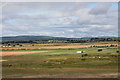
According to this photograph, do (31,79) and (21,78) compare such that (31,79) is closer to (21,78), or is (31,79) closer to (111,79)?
(21,78)

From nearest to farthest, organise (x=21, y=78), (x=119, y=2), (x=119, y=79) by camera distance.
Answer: (x=119, y=79) → (x=21, y=78) → (x=119, y=2)

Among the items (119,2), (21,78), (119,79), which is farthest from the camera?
(119,2)

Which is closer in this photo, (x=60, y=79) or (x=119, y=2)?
(x=60, y=79)

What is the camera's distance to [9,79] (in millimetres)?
21750

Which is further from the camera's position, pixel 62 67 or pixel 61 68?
pixel 62 67

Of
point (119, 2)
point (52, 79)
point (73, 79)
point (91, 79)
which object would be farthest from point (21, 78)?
point (119, 2)

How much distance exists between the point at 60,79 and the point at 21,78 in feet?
14.9

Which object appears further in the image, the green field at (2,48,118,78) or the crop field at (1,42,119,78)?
the green field at (2,48,118,78)

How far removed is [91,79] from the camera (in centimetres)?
2153

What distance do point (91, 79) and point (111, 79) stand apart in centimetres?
212

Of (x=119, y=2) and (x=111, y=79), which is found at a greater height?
(x=119, y=2)

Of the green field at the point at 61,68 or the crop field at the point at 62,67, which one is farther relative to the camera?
the green field at the point at 61,68

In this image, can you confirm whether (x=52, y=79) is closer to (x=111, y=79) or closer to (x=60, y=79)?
(x=60, y=79)

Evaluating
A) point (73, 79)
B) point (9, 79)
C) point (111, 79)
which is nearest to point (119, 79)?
point (111, 79)
